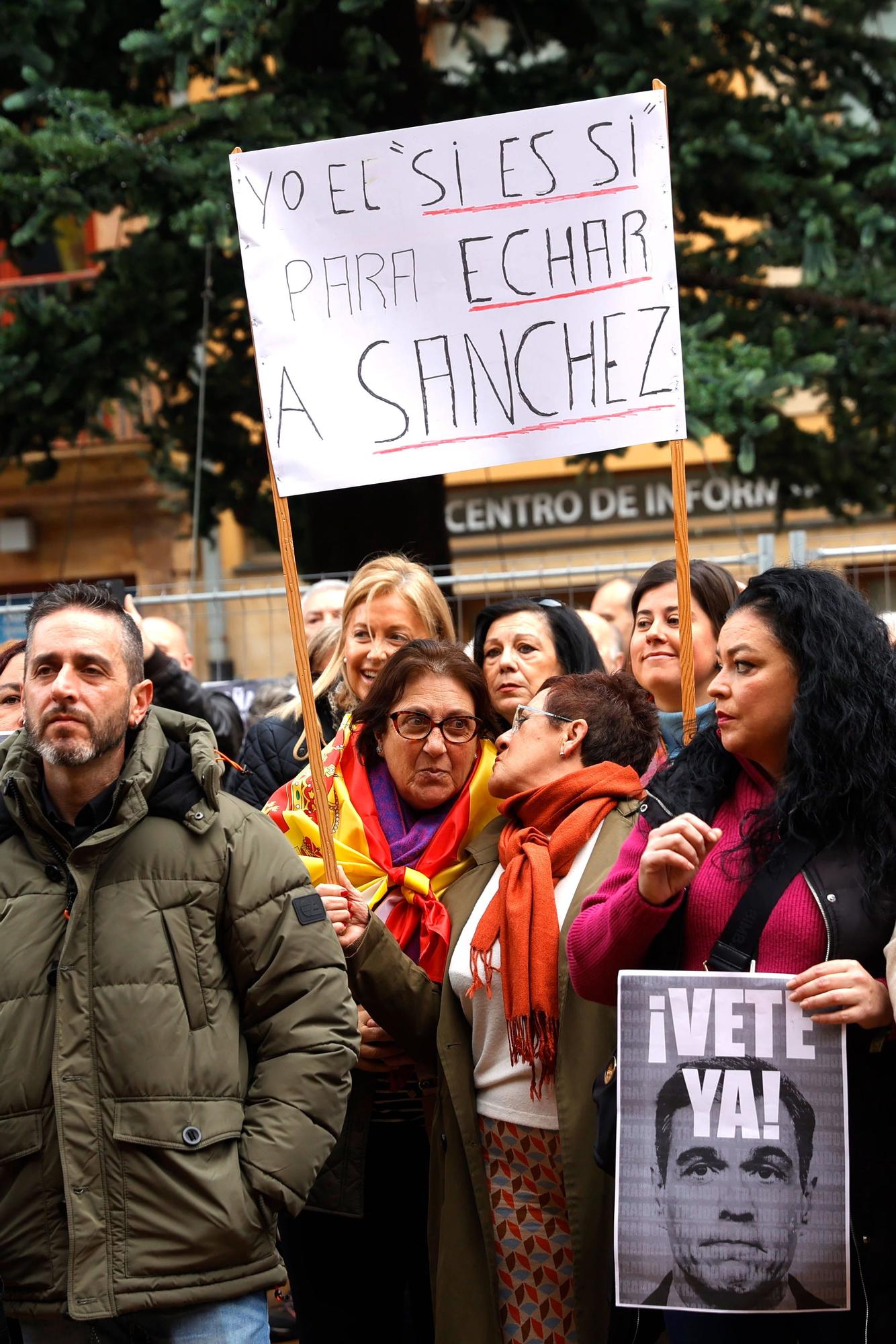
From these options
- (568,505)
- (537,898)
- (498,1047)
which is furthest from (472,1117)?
(568,505)

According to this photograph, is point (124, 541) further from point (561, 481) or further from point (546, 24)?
point (546, 24)

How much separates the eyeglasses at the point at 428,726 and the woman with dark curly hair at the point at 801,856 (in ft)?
2.85

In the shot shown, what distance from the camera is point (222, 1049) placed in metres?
3.02

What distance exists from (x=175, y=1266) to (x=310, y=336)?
2016 mm

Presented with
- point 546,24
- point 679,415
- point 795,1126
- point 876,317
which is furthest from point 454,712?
point 546,24

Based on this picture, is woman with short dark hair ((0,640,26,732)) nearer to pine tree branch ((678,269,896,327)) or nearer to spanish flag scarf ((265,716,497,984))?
spanish flag scarf ((265,716,497,984))

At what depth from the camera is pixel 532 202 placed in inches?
147

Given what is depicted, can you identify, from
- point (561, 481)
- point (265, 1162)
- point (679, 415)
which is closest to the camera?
point (265, 1162)

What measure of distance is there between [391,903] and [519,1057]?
0.56 meters

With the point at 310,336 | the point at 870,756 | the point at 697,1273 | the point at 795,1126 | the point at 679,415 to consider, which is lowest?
the point at 697,1273

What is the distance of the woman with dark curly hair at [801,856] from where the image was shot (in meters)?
2.75

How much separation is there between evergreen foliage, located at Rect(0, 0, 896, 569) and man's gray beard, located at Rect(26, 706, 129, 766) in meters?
5.11

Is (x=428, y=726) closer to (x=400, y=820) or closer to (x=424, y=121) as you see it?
(x=400, y=820)

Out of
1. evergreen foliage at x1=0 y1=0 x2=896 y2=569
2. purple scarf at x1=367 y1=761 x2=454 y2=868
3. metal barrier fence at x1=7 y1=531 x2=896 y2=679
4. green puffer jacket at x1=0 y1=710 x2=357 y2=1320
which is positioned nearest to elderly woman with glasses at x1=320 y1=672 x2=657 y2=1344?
purple scarf at x1=367 y1=761 x2=454 y2=868
